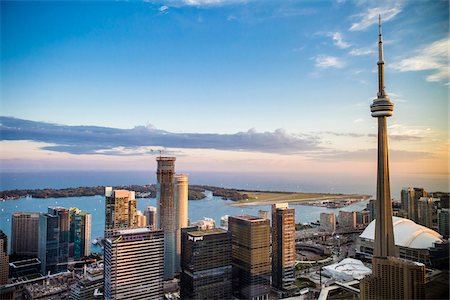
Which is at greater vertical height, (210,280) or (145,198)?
(145,198)

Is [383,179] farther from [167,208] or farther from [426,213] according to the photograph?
[167,208]

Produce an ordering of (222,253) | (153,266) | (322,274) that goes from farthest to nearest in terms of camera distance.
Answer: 1. (322,274)
2. (222,253)
3. (153,266)

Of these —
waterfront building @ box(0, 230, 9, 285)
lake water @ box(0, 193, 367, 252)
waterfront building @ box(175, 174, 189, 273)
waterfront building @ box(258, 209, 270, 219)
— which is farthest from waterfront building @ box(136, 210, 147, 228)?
waterfront building @ box(258, 209, 270, 219)

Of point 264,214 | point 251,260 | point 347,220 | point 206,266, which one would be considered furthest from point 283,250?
point 347,220


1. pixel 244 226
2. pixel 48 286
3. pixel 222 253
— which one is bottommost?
pixel 48 286

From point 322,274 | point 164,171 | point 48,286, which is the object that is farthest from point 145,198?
point 322,274

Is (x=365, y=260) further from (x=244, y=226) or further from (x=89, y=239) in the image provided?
(x=89, y=239)

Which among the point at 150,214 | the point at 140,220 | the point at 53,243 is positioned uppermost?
the point at 150,214
